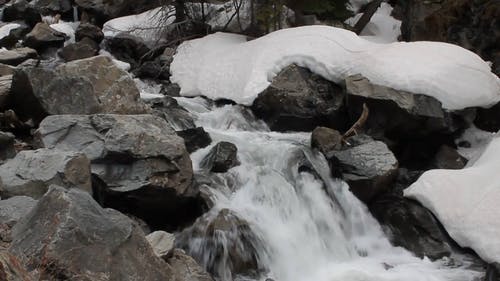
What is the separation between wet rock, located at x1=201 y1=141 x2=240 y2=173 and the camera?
813 cm

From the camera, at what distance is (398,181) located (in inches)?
347

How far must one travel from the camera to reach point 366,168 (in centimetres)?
838

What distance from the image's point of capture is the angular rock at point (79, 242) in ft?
11.7

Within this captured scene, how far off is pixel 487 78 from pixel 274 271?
650cm

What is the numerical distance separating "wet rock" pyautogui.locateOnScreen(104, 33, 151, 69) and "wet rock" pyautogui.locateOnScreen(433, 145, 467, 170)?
8.48 metres

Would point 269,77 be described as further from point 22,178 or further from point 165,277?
point 165,277

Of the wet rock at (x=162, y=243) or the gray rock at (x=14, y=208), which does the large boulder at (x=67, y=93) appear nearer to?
the gray rock at (x=14, y=208)

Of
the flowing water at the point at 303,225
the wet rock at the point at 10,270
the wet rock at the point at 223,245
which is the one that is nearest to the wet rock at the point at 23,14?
the flowing water at the point at 303,225

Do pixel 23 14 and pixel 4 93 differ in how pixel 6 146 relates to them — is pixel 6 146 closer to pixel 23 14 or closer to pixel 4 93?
pixel 4 93

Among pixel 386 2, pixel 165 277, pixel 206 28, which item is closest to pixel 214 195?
pixel 165 277

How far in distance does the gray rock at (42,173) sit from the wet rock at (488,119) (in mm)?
7971

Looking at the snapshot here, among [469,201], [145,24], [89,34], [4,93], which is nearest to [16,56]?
[89,34]

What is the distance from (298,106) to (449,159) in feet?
9.92

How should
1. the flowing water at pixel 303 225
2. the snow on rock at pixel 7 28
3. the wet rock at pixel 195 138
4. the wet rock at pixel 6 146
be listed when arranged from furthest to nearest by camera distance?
the snow on rock at pixel 7 28
the wet rock at pixel 195 138
the wet rock at pixel 6 146
the flowing water at pixel 303 225
